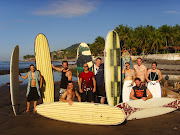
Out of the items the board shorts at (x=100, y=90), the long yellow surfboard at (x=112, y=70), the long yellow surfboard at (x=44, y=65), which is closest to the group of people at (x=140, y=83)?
the long yellow surfboard at (x=112, y=70)

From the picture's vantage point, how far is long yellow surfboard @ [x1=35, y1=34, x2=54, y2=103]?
5.73 metres

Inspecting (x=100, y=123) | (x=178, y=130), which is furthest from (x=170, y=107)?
(x=100, y=123)

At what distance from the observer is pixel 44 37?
587 cm

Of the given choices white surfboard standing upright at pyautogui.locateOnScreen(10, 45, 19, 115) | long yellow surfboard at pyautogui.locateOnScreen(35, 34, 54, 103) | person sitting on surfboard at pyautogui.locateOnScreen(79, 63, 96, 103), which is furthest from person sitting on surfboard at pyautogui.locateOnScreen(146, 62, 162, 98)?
white surfboard standing upright at pyautogui.locateOnScreen(10, 45, 19, 115)

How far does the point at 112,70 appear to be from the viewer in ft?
17.8

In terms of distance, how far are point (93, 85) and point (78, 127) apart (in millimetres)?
1199

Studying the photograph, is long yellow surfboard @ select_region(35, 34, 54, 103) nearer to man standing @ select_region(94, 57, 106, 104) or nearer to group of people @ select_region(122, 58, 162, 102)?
man standing @ select_region(94, 57, 106, 104)

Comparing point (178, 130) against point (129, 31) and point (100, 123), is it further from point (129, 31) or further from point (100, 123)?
point (129, 31)

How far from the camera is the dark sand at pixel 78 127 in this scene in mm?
4090

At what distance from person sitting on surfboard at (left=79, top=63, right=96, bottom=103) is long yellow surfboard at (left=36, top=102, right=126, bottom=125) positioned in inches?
16.0

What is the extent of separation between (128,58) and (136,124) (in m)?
3.13

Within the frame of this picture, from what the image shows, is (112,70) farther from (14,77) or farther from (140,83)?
(14,77)

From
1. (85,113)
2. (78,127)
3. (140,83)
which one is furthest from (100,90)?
(78,127)

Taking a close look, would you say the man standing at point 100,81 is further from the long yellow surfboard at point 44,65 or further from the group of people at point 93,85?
the long yellow surfboard at point 44,65
